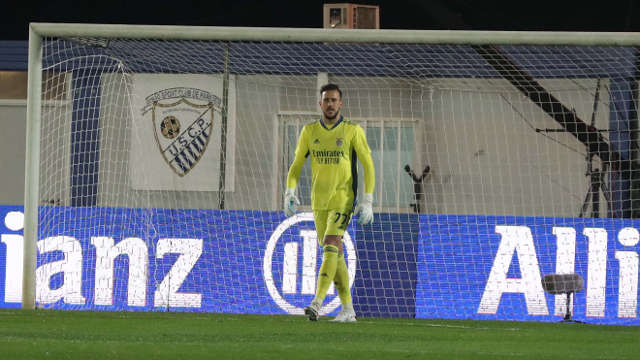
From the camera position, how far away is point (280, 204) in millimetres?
15820

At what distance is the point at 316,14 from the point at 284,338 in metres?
10.7

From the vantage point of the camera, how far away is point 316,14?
58.2 feet

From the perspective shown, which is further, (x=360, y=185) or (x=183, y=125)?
(x=360, y=185)

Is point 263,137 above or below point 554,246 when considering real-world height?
above

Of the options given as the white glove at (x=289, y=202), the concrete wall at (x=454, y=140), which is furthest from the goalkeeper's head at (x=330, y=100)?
the concrete wall at (x=454, y=140)

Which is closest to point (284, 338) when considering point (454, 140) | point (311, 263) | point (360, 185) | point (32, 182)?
point (311, 263)

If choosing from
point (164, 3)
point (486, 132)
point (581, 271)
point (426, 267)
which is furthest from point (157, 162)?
point (581, 271)

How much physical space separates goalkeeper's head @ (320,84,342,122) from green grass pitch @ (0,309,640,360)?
1.65m

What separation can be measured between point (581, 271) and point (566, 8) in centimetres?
779

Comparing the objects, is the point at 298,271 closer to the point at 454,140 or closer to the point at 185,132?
the point at 185,132

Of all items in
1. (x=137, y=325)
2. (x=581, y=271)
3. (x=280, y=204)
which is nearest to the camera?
(x=137, y=325)

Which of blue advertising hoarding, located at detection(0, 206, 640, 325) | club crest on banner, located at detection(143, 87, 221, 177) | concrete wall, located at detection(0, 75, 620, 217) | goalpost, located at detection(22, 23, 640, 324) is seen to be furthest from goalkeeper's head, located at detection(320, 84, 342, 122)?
club crest on banner, located at detection(143, 87, 221, 177)

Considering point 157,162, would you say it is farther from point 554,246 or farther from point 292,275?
point 554,246

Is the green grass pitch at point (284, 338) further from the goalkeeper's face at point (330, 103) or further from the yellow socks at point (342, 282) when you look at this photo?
the goalkeeper's face at point (330, 103)
